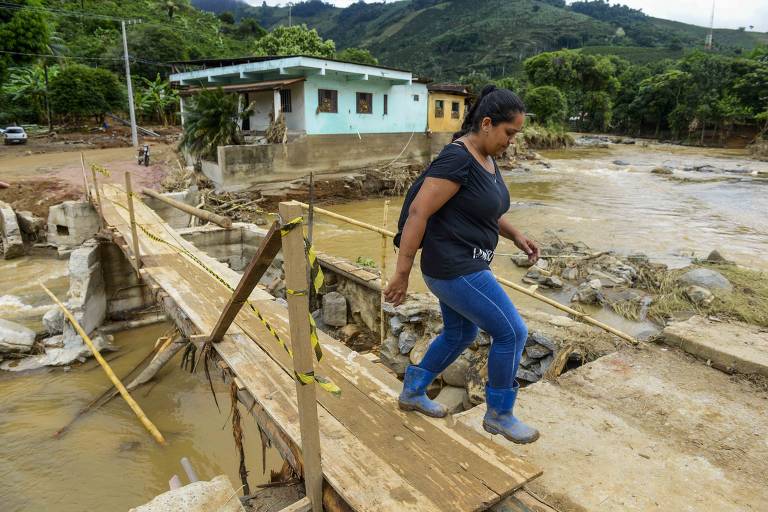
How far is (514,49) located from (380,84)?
8355 centimetres

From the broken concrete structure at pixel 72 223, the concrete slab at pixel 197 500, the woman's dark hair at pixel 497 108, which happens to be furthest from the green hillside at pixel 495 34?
the concrete slab at pixel 197 500

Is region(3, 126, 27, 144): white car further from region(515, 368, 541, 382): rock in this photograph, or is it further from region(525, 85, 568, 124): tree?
region(525, 85, 568, 124): tree

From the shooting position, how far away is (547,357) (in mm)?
4492

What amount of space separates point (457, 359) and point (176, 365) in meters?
4.08

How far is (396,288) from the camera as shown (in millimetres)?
2256

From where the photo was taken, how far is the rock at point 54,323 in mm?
6938

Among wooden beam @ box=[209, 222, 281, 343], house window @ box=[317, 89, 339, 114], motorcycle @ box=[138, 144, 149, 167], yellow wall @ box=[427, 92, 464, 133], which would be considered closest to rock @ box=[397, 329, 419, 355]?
wooden beam @ box=[209, 222, 281, 343]

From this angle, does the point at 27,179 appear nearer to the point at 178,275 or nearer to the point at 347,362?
the point at 178,275

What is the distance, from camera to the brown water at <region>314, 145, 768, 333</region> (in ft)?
36.7

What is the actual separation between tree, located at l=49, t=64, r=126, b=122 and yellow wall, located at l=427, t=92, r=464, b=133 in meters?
18.7

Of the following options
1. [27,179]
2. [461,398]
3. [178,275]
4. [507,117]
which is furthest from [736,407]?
[27,179]

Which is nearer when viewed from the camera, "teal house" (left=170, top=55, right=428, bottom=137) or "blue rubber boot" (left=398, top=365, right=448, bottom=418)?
→ "blue rubber boot" (left=398, top=365, right=448, bottom=418)

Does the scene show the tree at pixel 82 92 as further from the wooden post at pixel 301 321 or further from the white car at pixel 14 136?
the wooden post at pixel 301 321

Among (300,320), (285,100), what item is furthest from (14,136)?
(300,320)
